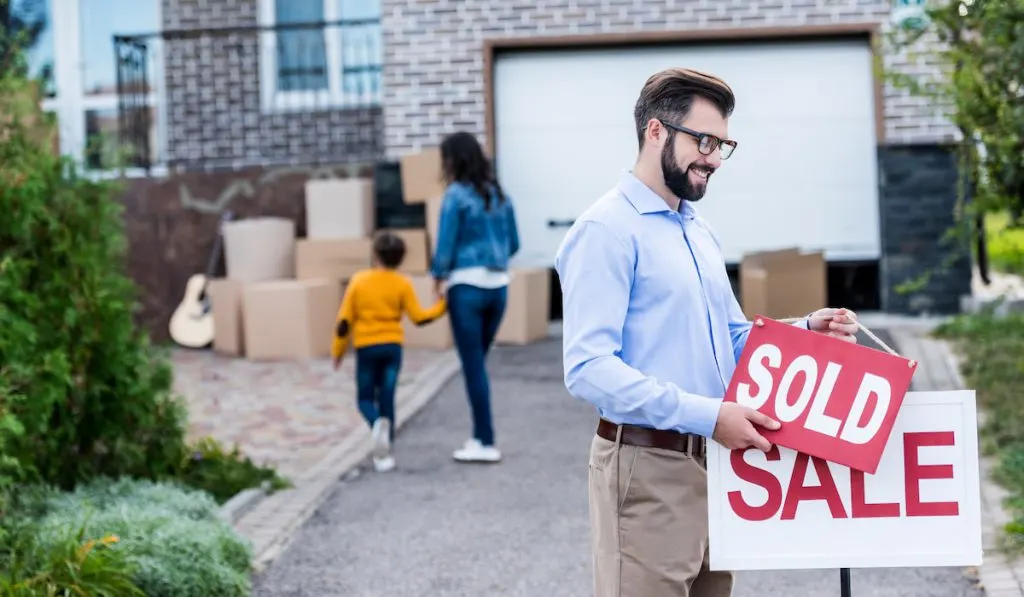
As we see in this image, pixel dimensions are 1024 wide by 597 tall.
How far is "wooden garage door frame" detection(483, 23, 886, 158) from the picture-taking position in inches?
528

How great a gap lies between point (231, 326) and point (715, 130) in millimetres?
10608

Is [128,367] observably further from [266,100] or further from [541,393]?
[266,100]

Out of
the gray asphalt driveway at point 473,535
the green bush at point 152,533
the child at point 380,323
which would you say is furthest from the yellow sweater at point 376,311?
the green bush at point 152,533

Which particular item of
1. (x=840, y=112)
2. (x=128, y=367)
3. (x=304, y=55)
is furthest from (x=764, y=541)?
(x=304, y=55)

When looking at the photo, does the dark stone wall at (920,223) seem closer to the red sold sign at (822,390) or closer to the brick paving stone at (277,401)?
the brick paving stone at (277,401)

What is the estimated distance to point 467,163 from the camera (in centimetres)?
799

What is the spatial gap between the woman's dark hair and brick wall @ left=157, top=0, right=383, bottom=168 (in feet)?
22.8

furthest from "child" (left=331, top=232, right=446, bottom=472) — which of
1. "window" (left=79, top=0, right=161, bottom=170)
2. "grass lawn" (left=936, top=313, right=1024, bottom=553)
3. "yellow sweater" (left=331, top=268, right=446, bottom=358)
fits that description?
Answer: "window" (left=79, top=0, right=161, bottom=170)

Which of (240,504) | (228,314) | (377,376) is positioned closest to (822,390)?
(240,504)

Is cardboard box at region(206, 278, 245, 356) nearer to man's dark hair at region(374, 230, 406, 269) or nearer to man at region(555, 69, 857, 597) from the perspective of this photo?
man's dark hair at region(374, 230, 406, 269)

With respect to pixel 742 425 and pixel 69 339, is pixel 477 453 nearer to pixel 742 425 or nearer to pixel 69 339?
pixel 69 339

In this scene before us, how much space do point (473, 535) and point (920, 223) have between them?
8052 mm

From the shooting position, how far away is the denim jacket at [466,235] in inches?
312

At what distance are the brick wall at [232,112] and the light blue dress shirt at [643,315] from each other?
11891 millimetres
